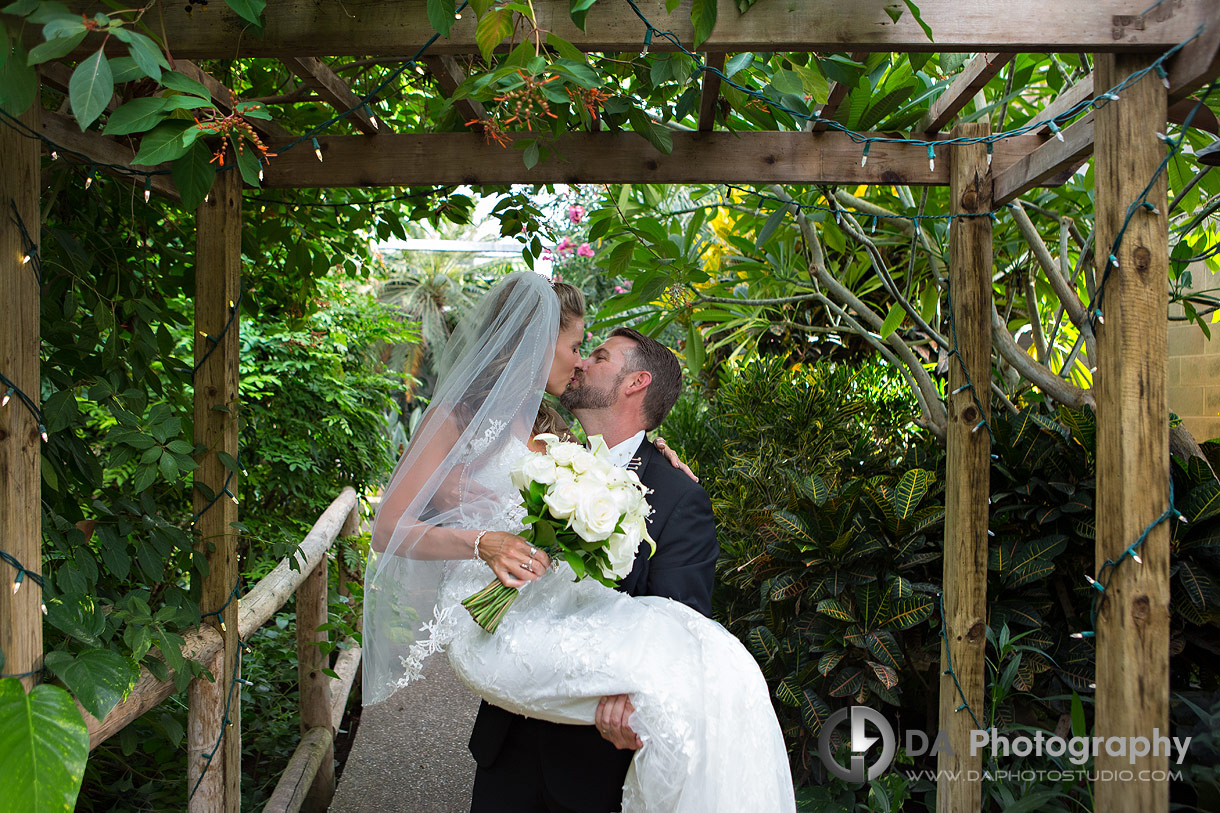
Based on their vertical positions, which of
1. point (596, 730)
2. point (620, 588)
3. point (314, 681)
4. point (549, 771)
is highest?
point (620, 588)

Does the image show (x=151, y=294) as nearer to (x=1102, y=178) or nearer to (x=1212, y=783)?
(x=1102, y=178)

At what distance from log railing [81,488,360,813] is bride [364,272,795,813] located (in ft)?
1.70

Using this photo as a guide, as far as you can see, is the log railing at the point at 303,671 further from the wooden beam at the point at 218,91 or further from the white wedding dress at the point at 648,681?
the wooden beam at the point at 218,91

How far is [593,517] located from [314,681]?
2.52 metres

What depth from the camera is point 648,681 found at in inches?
69.4

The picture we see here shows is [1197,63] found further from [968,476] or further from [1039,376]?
[1039,376]

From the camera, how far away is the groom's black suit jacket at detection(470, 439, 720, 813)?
200cm

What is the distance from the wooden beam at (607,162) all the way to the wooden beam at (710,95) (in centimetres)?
5

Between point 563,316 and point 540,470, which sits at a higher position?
point 563,316

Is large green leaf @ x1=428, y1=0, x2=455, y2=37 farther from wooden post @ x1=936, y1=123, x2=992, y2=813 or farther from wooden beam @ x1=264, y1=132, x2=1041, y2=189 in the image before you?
wooden post @ x1=936, y1=123, x2=992, y2=813

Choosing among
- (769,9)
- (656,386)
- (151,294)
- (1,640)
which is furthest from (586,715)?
(151,294)

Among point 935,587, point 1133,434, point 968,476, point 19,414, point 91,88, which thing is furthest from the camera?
point 935,587

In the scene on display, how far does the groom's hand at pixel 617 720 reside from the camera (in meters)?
1.79

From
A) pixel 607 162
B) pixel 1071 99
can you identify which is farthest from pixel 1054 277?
pixel 607 162
